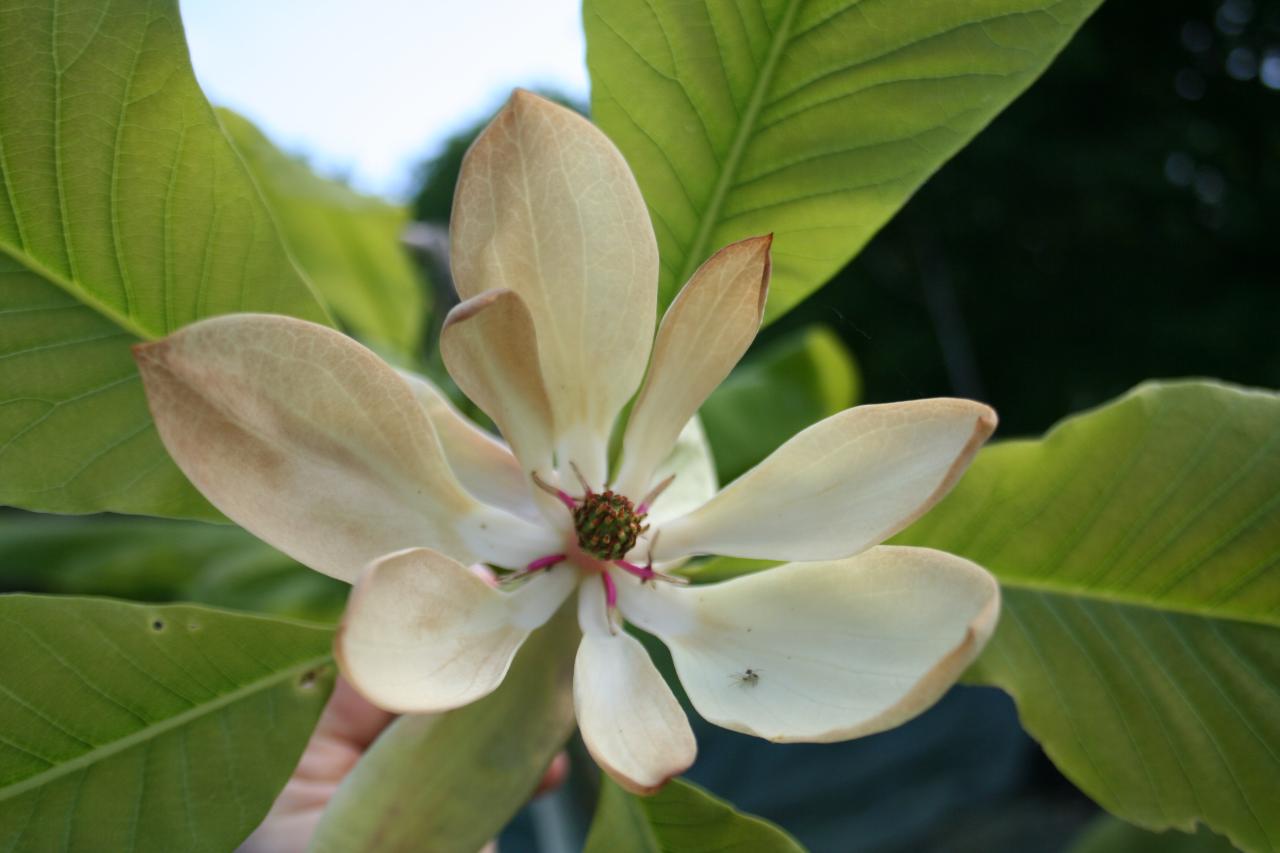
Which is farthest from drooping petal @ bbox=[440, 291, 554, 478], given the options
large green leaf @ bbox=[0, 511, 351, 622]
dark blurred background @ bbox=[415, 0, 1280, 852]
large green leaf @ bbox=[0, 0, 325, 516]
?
dark blurred background @ bbox=[415, 0, 1280, 852]

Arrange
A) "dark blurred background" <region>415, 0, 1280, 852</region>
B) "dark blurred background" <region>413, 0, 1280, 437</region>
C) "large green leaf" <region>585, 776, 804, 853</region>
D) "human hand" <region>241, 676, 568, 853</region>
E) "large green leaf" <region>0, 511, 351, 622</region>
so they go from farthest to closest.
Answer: "dark blurred background" <region>413, 0, 1280, 437</region> < "dark blurred background" <region>415, 0, 1280, 852</region> < "large green leaf" <region>0, 511, 351, 622</region> < "human hand" <region>241, 676, 568, 853</region> < "large green leaf" <region>585, 776, 804, 853</region>

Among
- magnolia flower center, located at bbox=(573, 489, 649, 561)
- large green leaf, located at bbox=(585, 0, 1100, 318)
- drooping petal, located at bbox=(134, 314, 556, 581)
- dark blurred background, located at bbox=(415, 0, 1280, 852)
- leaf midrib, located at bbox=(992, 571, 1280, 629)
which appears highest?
large green leaf, located at bbox=(585, 0, 1100, 318)

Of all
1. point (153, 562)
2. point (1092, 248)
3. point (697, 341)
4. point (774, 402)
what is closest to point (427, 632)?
point (697, 341)

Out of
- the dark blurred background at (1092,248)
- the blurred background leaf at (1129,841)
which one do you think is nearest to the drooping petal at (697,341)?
the blurred background leaf at (1129,841)

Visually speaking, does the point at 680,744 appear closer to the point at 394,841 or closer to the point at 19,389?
the point at 394,841

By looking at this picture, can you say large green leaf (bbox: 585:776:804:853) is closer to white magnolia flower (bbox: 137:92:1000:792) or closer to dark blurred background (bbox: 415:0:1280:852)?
white magnolia flower (bbox: 137:92:1000:792)

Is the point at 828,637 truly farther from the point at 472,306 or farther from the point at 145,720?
the point at 145,720

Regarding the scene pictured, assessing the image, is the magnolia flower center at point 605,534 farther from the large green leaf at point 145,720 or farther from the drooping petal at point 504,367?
the large green leaf at point 145,720
